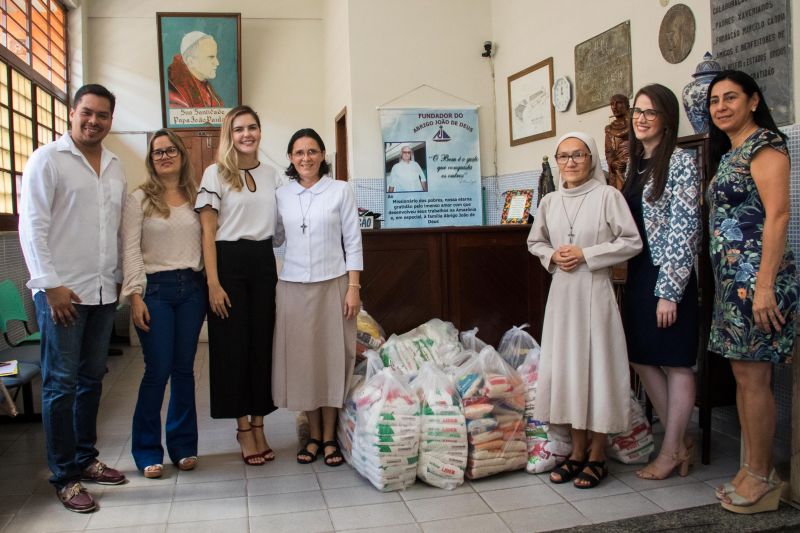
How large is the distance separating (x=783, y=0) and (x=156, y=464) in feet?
11.3

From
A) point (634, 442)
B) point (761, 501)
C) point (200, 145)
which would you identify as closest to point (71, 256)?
point (634, 442)

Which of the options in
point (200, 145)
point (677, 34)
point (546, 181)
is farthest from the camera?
point (200, 145)

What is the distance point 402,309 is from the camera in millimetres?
4402

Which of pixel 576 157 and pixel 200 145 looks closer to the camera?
pixel 576 157

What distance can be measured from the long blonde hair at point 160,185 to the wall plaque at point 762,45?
2.64 meters

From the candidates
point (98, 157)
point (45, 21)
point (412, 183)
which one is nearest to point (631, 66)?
point (412, 183)

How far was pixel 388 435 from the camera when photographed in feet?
9.73

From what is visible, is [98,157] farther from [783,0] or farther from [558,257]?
[783,0]

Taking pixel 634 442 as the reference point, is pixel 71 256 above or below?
above

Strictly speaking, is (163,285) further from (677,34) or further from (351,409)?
(677,34)

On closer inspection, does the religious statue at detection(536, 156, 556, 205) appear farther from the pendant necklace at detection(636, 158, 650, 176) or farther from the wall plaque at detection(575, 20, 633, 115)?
the pendant necklace at detection(636, 158, 650, 176)

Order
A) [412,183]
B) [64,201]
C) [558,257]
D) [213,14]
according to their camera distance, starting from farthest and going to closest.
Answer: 1. [213,14]
2. [412,183]
3. [558,257]
4. [64,201]

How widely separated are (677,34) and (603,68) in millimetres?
754

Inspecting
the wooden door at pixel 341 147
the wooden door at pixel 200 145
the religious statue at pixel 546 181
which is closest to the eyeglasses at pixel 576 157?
the religious statue at pixel 546 181
